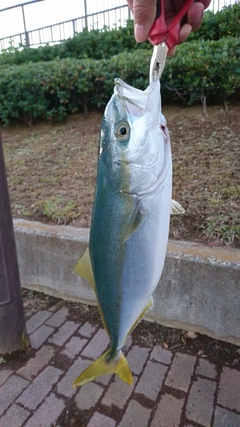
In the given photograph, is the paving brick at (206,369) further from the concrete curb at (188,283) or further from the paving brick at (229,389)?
the concrete curb at (188,283)

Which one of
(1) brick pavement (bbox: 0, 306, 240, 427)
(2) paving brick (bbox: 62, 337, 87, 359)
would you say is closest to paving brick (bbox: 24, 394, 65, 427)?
(1) brick pavement (bbox: 0, 306, 240, 427)

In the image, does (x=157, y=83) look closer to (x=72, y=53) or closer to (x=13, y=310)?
(x=13, y=310)

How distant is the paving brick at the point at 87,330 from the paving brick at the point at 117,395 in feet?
1.80

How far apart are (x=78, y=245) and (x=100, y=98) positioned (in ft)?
11.8

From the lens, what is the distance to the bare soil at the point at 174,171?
10.3ft

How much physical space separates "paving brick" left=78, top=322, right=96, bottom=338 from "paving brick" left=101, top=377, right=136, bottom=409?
55 centimetres

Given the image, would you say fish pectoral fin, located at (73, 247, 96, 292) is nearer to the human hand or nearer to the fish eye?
the fish eye

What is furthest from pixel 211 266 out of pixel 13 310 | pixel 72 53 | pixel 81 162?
pixel 72 53

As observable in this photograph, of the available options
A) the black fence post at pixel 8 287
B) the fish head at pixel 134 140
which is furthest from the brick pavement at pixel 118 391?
the fish head at pixel 134 140

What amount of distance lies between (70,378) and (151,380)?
0.60 metres

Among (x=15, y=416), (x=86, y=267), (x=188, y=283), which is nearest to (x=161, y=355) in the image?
(x=188, y=283)

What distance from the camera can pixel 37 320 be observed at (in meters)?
3.15

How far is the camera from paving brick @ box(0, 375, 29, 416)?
2349mm

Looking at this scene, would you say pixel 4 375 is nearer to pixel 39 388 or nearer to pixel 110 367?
pixel 39 388
